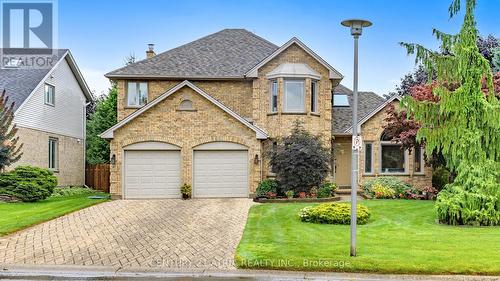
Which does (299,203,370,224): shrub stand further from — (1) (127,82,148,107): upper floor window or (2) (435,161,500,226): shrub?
(1) (127,82,148,107): upper floor window

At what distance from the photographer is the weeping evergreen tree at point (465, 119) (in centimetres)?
1477

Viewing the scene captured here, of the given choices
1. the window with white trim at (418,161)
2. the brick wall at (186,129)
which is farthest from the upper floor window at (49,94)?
the window with white trim at (418,161)

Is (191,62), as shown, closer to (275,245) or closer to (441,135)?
(441,135)

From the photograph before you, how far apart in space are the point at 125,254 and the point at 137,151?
11.3 meters

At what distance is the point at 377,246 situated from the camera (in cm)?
1139

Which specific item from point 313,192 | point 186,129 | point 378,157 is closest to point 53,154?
point 186,129

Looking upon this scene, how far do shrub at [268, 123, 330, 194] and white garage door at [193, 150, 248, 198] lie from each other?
1.67m

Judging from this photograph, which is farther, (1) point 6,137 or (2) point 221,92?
(2) point 221,92

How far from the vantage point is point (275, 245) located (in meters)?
11.5

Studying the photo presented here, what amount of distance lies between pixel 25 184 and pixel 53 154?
7435 millimetres

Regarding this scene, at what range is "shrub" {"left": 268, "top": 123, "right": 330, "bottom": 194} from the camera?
20.6 m

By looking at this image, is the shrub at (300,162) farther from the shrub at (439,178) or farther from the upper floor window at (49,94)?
the upper floor window at (49,94)

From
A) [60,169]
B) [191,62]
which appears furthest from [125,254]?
[60,169]

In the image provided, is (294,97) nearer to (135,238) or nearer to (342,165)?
(342,165)
